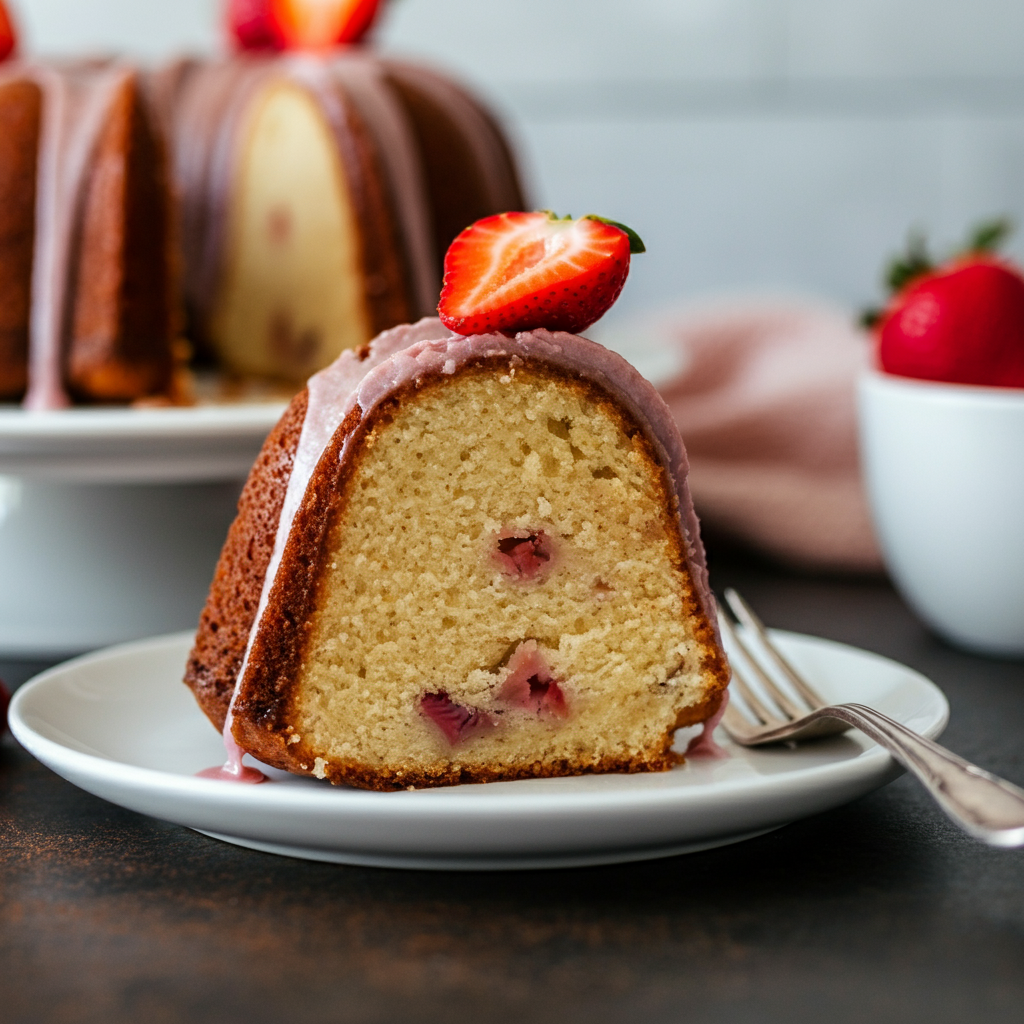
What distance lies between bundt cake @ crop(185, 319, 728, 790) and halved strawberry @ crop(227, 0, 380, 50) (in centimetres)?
115

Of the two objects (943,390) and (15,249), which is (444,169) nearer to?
(15,249)

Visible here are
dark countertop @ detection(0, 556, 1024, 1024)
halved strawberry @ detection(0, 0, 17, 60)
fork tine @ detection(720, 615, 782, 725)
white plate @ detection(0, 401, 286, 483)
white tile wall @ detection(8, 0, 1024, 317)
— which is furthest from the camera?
white tile wall @ detection(8, 0, 1024, 317)

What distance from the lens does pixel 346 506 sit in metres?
0.92

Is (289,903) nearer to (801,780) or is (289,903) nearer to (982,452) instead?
(801,780)

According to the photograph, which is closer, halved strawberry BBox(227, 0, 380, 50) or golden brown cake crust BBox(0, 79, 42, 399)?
golden brown cake crust BBox(0, 79, 42, 399)

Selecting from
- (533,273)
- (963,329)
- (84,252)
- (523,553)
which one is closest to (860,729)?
(523,553)

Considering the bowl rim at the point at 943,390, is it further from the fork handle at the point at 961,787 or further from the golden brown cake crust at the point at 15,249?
the golden brown cake crust at the point at 15,249

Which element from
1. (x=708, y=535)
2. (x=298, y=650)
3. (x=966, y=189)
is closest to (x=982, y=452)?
(x=708, y=535)

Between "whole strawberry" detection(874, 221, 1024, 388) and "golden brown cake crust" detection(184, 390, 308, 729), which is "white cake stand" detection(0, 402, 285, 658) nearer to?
"golden brown cake crust" detection(184, 390, 308, 729)

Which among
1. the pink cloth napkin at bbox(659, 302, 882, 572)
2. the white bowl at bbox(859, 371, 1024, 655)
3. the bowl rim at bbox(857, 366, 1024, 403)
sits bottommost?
the pink cloth napkin at bbox(659, 302, 882, 572)

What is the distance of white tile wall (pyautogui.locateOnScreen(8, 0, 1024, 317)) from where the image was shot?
10.5 ft

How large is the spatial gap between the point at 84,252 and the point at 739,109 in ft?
6.70

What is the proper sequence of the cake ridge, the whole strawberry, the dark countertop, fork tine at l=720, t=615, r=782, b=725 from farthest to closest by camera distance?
1. the cake ridge
2. the whole strawberry
3. fork tine at l=720, t=615, r=782, b=725
4. the dark countertop

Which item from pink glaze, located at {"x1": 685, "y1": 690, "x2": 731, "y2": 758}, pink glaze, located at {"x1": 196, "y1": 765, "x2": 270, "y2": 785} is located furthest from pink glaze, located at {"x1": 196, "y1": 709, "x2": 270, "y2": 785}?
pink glaze, located at {"x1": 685, "y1": 690, "x2": 731, "y2": 758}
